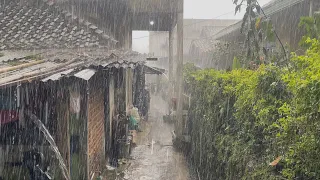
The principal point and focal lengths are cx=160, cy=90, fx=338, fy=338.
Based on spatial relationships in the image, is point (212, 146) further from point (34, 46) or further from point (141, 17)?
point (141, 17)

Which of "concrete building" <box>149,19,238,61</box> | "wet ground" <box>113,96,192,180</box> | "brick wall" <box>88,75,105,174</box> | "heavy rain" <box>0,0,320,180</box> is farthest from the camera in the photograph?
"concrete building" <box>149,19,238,61</box>

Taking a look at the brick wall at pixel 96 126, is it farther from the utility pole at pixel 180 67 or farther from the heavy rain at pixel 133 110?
the utility pole at pixel 180 67

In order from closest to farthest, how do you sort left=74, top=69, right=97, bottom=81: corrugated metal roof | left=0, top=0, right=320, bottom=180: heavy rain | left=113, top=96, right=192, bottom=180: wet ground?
left=0, top=0, right=320, bottom=180: heavy rain → left=74, top=69, right=97, bottom=81: corrugated metal roof → left=113, top=96, right=192, bottom=180: wet ground

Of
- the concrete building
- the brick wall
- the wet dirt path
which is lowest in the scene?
the wet dirt path

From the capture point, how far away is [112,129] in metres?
12.4

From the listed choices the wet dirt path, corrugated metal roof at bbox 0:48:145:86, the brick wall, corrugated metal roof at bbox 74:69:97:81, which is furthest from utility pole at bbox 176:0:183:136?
corrugated metal roof at bbox 74:69:97:81

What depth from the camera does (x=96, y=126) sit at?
9.70 m

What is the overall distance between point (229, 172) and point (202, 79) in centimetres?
491

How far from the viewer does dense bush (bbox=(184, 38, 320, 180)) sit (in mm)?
2971

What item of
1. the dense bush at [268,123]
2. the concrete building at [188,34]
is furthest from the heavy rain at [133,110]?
the concrete building at [188,34]

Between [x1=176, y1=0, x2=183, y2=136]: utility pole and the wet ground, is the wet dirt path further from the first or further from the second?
[x1=176, y1=0, x2=183, y2=136]: utility pole

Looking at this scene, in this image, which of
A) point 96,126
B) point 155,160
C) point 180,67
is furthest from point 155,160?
point 180,67

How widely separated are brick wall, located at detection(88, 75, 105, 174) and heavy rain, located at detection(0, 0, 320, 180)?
4 centimetres

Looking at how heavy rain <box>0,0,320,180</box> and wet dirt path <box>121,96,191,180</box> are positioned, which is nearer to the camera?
heavy rain <box>0,0,320,180</box>
